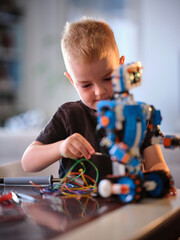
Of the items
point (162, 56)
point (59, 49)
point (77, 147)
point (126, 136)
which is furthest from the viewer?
point (59, 49)

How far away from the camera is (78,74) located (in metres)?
0.86

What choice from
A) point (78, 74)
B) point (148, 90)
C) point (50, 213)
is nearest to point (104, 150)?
point (78, 74)

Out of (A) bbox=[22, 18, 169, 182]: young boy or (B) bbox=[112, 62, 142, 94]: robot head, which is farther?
(A) bbox=[22, 18, 169, 182]: young boy

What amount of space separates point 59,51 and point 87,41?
433cm

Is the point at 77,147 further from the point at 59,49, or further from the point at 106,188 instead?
the point at 59,49

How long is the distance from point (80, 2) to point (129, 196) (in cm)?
460

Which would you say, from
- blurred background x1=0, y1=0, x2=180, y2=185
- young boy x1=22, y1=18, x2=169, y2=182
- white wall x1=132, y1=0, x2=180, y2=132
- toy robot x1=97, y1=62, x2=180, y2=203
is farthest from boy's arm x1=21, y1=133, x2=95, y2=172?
white wall x1=132, y1=0, x2=180, y2=132

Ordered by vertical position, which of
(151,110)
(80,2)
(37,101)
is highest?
(80,2)

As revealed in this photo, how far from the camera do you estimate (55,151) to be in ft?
2.72

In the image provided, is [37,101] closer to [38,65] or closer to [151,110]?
[38,65]

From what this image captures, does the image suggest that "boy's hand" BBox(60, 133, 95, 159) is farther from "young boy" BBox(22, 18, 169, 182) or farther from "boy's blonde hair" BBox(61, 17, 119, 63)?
"boy's blonde hair" BBox(61, 17, 119, 63)

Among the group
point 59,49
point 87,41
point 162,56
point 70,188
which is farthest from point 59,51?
point 70,188

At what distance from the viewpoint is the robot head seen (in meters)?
0.66

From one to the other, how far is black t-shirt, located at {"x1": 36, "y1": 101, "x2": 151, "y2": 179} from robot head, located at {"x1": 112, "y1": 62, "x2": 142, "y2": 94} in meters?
0.32
